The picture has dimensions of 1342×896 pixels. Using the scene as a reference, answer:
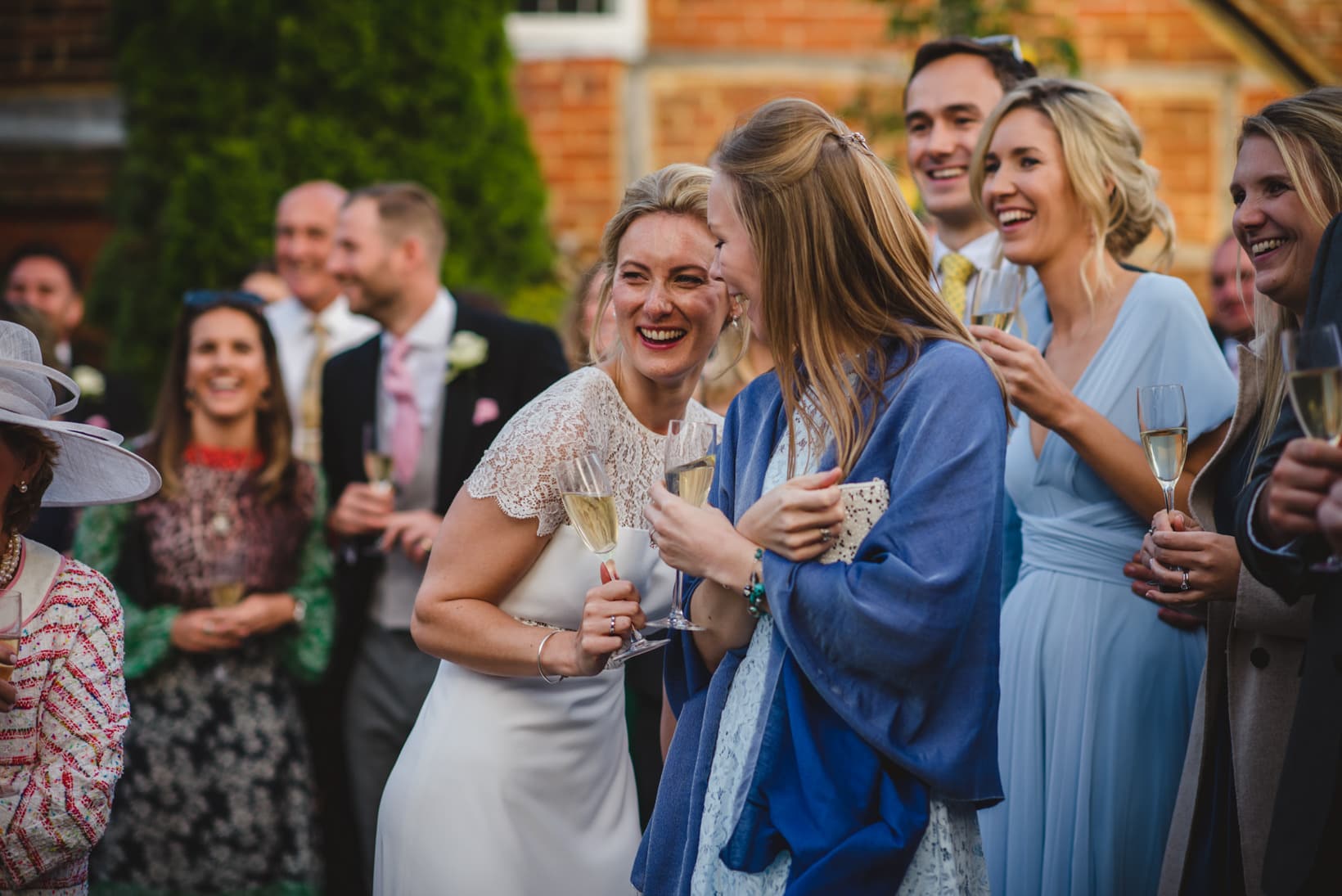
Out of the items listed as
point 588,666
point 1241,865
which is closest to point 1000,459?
point 588,666

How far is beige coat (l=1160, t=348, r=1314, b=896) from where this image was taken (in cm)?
303

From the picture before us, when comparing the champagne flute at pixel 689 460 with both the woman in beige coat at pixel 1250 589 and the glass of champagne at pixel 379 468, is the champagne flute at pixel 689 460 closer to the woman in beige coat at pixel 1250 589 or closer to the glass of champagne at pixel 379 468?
the woman in beige coat at pixel 1250 589

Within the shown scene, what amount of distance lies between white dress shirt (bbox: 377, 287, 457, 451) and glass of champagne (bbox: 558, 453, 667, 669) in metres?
2.91

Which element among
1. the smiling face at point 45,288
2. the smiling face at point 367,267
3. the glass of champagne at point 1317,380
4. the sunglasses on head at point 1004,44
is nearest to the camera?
the glass of champagne at point 1317,380

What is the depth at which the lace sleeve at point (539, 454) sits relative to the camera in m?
3.24

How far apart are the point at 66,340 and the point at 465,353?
319 cm

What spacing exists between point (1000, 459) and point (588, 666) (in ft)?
3.13

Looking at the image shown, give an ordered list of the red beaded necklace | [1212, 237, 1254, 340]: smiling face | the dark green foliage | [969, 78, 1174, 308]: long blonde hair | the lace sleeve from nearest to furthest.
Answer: the lace sleeve
[969, 78, 1174, 308]: long blonde hair
the red beaded necklace
[1212, 237, 1254, 340]: smiling face
the dark green foliage

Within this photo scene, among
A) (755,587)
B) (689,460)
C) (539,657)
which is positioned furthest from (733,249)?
(539,657)

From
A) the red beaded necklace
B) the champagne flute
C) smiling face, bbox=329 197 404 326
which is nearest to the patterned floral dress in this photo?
the red beaded necklace

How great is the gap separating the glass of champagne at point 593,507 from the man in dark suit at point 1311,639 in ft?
3.93

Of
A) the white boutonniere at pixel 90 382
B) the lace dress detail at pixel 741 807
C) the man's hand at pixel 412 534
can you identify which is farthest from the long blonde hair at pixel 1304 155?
the white boutonniere at pixel 90 382

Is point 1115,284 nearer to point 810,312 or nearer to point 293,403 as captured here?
point 810,312

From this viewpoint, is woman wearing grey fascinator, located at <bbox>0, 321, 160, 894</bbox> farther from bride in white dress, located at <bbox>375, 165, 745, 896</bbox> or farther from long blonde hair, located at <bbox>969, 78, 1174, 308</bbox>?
long blonde hair, located at <bbox>969, 78, 1174, 308</bbox>
